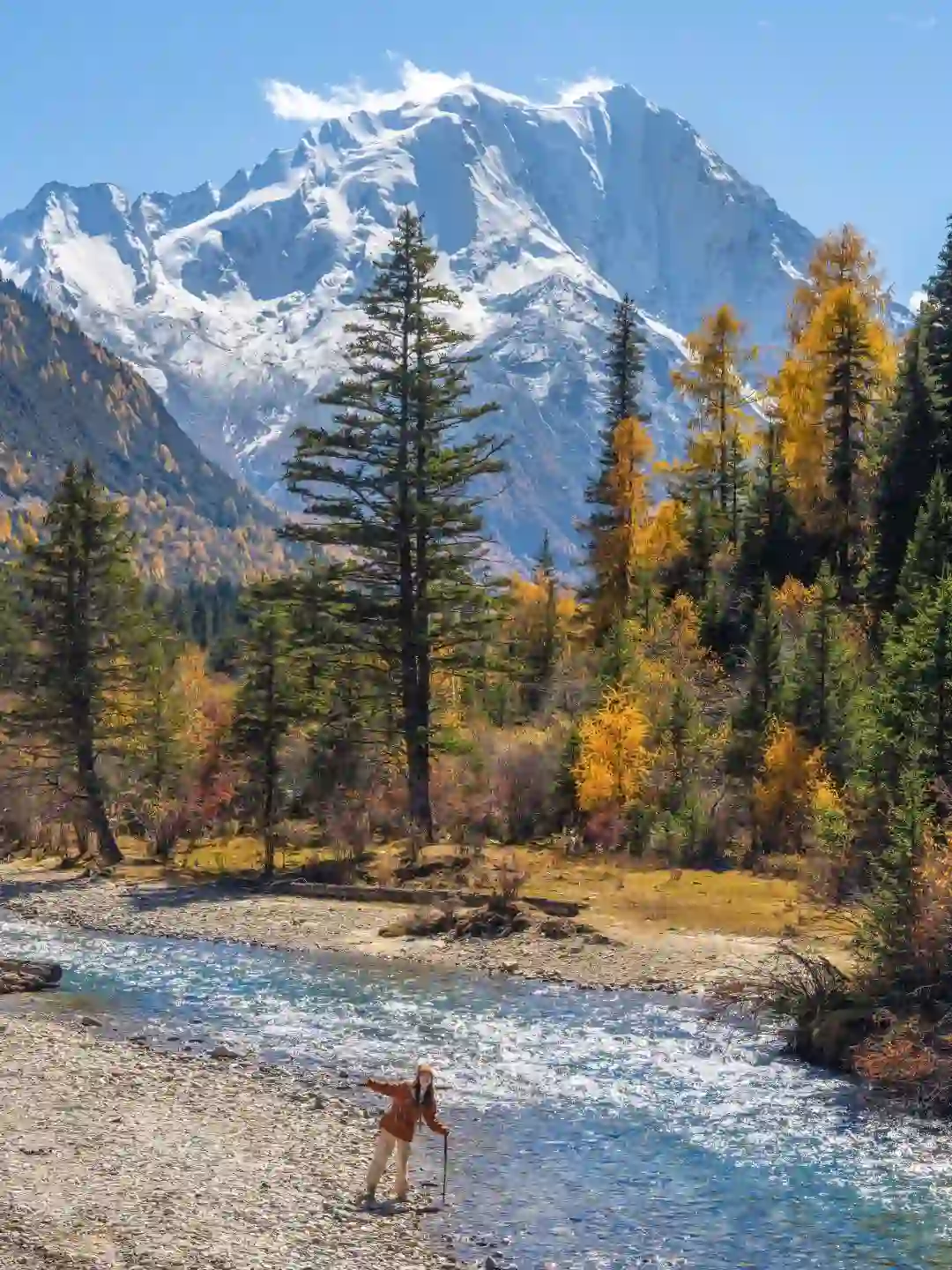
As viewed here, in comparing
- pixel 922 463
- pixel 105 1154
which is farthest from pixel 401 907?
pixel 922 463

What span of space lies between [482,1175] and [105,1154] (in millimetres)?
4940

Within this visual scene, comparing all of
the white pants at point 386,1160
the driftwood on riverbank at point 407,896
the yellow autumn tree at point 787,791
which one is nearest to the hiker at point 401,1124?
the white pants at point 386,1160

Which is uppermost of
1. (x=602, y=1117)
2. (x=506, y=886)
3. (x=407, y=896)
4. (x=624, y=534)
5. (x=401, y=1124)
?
(x=624, y=534)

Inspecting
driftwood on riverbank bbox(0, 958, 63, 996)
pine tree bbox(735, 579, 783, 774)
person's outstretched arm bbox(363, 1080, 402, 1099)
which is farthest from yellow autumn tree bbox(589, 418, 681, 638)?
person's outstretched arm bbox(363, 1080, 402, 1099)

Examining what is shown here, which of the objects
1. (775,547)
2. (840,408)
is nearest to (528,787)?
(775,547)

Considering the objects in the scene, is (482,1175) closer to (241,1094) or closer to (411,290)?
(241,1094)

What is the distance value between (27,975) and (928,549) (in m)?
30.3

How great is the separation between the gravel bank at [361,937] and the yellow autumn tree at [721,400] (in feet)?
Result: 120

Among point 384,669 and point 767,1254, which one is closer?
point 767,1254

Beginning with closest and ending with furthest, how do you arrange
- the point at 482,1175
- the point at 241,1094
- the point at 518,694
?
the point at 482,1175, the point at 241,1094, the point at 518,694

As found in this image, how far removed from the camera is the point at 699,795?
43188 mm

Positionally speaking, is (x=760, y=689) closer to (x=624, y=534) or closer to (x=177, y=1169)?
(x=624, y=534)

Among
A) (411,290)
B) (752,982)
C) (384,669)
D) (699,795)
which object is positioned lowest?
(752,982)

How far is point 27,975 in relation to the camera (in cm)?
2931
